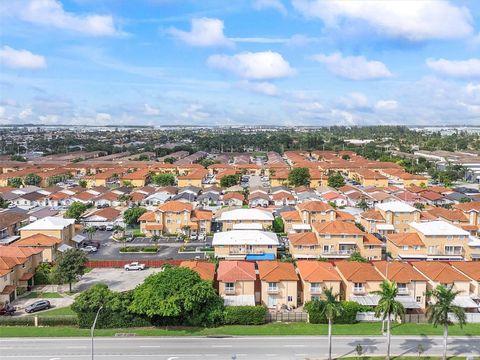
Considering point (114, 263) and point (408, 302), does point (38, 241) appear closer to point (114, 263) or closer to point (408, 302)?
point (114, 263)

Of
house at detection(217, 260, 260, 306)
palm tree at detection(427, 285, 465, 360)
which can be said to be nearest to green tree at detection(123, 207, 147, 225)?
house at detection(217, 260, 260, 306)

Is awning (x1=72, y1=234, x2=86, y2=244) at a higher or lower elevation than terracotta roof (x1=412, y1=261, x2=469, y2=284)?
lower

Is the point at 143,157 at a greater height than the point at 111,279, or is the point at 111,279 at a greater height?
the point at 143,157

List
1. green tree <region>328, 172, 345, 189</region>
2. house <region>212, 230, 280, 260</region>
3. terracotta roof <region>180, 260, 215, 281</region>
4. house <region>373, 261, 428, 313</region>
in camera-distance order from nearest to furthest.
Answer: house <region>373, 261, 428, 313</region> < terracotta roof <region>180, 260, 215, 281</region> < house <region>212, 230, 280, 260</region> < green tree <region>328, 172, 345, 189</region>

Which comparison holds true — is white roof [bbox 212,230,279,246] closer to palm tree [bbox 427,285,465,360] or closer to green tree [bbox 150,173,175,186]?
palm tree [bbox 427,285,465,360]

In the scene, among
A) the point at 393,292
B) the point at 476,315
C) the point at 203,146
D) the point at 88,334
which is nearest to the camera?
the point at 393,292

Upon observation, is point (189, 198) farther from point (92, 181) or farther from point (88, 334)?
point (88, 334)

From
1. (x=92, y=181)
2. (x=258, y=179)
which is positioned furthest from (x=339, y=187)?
(x=92, y=181)

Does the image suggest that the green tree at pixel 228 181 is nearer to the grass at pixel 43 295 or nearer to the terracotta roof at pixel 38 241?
the terracotta roof at pixel 38 241
